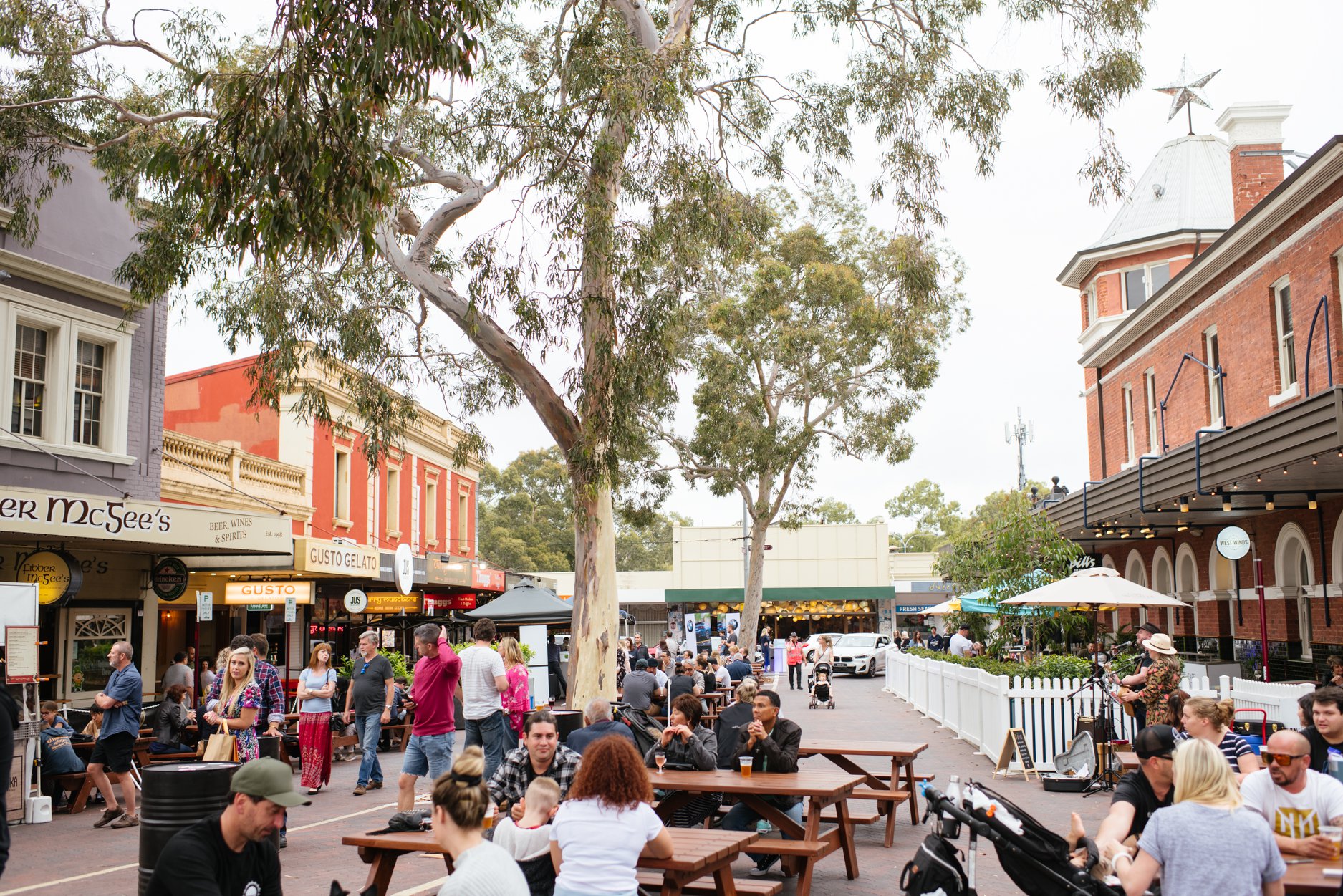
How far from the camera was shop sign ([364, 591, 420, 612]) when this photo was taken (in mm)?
26984

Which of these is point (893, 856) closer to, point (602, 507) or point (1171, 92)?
point (602, 507)

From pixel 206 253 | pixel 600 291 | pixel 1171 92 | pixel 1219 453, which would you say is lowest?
pixel 1219 453

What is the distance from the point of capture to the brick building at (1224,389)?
16.6 m

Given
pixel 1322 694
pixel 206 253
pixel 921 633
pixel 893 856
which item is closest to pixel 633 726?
pixel 893 856

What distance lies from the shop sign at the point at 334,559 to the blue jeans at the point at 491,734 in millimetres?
8781

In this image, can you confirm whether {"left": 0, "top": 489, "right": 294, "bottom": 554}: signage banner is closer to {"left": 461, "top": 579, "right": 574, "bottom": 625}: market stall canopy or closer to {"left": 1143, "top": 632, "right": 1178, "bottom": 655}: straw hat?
{"left": 461, "top": 579, "right": 574, "bottom": 625}: market stall canopy

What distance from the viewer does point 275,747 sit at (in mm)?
10734

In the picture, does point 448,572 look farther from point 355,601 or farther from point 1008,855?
point 1008,855

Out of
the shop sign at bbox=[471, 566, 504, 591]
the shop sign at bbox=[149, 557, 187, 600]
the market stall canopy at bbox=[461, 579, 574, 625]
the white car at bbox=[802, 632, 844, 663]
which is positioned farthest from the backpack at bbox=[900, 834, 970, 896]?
the white car at bbox=[802, 632, 844, 663]

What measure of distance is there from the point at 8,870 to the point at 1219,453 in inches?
577

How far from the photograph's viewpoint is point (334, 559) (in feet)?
69.3

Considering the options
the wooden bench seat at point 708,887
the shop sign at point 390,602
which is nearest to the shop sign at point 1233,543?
the wooden bench seat at point 708,887

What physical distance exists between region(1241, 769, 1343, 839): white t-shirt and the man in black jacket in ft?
10.9

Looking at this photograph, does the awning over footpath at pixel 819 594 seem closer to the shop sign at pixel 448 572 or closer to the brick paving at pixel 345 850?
the shop sign at pixel 448 572
